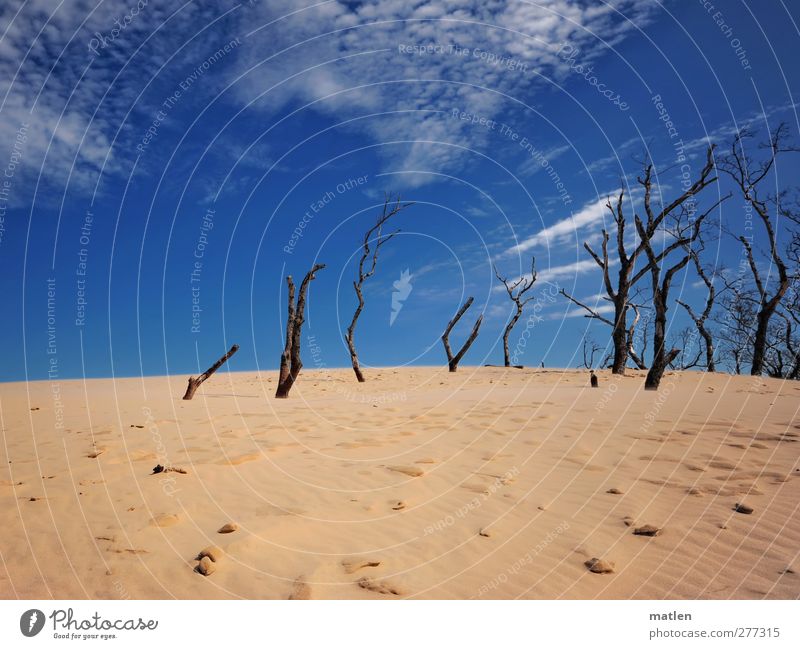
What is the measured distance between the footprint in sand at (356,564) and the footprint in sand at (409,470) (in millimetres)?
2031

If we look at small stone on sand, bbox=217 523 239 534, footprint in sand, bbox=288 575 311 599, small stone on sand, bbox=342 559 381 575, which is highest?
small stone on sand, bbox=217 523 239 534

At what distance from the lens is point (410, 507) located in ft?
15.7

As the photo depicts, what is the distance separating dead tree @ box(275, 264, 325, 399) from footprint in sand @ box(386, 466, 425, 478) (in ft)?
29.7

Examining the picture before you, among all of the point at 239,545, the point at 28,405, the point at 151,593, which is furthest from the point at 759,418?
the point at 28,405

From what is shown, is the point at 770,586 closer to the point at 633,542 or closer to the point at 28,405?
the point at 633,542

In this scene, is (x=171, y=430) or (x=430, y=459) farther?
(x=171, y=430)

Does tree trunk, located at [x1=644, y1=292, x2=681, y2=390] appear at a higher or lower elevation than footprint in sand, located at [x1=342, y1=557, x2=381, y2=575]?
higher

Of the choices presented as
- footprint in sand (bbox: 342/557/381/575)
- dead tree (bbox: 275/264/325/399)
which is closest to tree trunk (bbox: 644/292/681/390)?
dead tree (bbox: 275/264/325/399)

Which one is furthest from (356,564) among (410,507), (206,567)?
(410,507)

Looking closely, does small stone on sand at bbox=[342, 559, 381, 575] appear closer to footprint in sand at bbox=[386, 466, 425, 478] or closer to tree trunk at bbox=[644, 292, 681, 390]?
footprint in sand at bbox=[386, 466, 425, 478]

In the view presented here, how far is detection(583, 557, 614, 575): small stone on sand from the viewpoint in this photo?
3527 millimetres

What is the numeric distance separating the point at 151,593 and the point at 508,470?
3970 millimetres

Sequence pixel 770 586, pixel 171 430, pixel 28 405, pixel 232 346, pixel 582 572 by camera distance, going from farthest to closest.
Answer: pixel 232 346 < pixel 28 405 < pixel 171 430 < pixel 582 572 < pixel 770 586

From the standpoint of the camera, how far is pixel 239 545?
3883 mm
